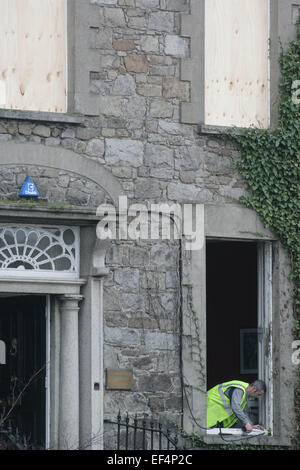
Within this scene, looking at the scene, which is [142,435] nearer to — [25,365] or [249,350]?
[25,365]

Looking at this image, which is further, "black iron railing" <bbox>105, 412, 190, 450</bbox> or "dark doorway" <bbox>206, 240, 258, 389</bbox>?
"dark doorway" <bbox>206, 240, 258, 389</bbox>

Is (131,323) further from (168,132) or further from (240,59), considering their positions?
(240,59)

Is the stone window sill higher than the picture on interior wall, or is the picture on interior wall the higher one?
the stone window sill

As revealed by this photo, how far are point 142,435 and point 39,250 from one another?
7.23 feet

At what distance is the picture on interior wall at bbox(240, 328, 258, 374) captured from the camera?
16.5 meters

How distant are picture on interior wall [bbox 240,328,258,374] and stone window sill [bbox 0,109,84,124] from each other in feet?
11.9

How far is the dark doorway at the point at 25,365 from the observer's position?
14555mm

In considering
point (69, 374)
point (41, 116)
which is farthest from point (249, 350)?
point (41, 116)

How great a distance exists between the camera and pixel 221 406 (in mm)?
15062

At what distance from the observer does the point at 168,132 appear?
48.8 ft

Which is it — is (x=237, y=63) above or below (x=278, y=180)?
above

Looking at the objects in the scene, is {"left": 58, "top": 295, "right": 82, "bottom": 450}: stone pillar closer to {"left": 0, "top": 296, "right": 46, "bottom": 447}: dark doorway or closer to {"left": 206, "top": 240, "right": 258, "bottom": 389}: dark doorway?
{"left": 0, "top": 296, "right": 46, "bottom": 447}: dark doorway

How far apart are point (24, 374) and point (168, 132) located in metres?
3.06

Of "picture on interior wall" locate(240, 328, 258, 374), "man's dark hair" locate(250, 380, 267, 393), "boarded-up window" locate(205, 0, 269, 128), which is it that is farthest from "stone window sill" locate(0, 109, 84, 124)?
"picture on interior wall" locate(240, 328, 258, 374)
